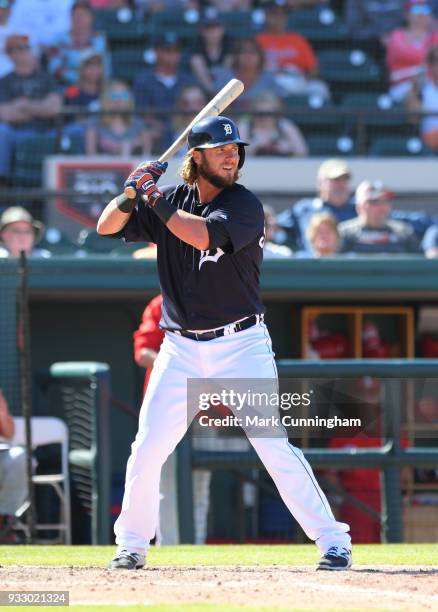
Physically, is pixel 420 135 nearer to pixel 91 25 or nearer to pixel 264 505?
pixel 91 25

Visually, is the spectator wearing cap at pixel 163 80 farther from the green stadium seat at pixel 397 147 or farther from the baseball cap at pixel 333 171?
the baseball cap at pixel 333 171

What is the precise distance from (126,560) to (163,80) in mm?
7544

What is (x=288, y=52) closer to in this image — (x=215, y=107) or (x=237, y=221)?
(x=215, y=107)

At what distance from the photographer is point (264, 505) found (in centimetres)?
871

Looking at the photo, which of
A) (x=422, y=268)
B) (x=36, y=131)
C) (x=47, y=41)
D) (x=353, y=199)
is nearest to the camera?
(x=422, y=268)

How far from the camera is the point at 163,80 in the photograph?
11539mm

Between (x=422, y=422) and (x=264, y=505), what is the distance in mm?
1271

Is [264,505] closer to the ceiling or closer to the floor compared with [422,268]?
closer to the floor

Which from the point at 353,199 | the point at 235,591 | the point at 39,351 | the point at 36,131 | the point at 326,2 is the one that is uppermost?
the point at 326,2

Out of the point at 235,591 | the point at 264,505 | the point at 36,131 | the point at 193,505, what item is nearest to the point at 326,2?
the point at 36,131

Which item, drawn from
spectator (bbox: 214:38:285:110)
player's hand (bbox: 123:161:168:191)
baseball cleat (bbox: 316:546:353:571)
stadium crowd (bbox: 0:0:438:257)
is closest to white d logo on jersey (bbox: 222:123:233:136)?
player's hand (bbox: 123:161:168:191)

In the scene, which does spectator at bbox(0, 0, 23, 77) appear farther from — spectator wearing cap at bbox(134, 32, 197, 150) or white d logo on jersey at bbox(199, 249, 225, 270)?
white d logo on jersey at bbox(199, 249, 225, 270)

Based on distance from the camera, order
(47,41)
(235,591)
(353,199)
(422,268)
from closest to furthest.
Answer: (235,591) < (422,268) < (353,199) < (47,41)

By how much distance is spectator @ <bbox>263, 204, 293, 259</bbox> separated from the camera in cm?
858
